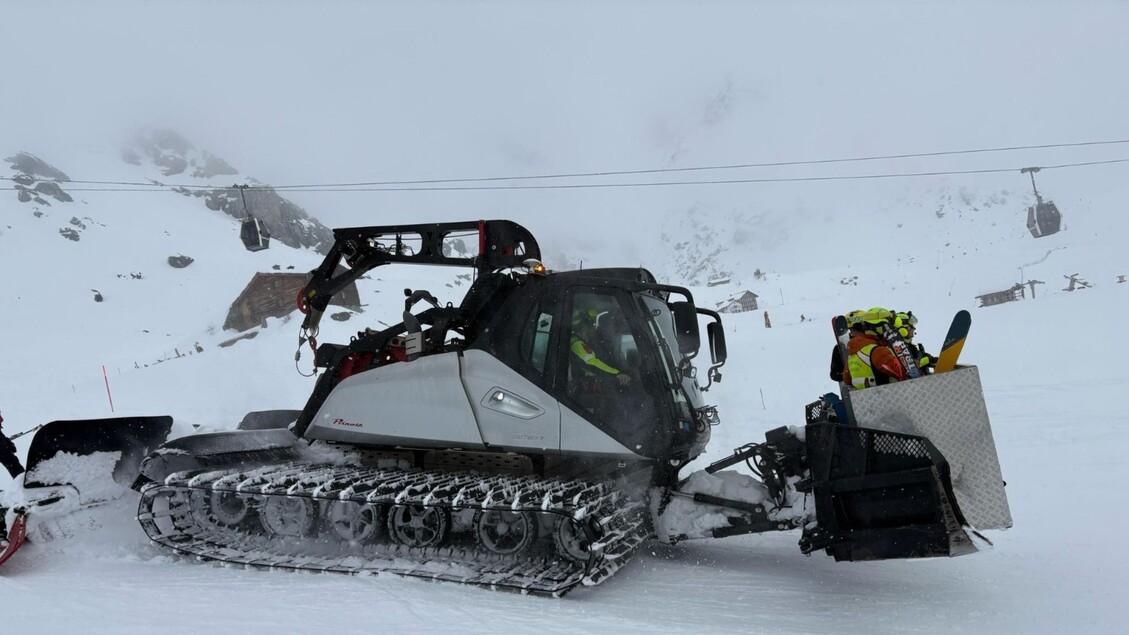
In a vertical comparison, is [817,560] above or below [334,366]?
below

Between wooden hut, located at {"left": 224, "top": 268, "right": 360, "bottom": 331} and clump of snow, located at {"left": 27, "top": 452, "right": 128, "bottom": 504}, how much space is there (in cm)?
3267

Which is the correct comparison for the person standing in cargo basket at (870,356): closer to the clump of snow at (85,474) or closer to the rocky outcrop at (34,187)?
the clump of snow at (85,474)

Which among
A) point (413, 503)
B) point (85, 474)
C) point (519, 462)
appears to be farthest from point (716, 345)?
point (85, 474)

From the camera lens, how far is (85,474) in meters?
5.95

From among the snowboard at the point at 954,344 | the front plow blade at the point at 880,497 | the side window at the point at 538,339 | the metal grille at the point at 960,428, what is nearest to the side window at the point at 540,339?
the side window at the point at 538,339

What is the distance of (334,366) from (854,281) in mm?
41269

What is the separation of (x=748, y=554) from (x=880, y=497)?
171 centimetres

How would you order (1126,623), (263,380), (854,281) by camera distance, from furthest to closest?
(854,281) → (263,380) → (1126,623)

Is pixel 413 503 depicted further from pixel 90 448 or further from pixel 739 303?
pixel 739 303

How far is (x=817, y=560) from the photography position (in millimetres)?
5379

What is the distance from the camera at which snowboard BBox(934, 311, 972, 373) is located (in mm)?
4270

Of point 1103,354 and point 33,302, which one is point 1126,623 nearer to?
point 1103,354

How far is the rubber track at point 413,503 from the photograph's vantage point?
4508mm

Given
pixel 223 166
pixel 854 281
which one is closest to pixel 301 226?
pixel 223 166
